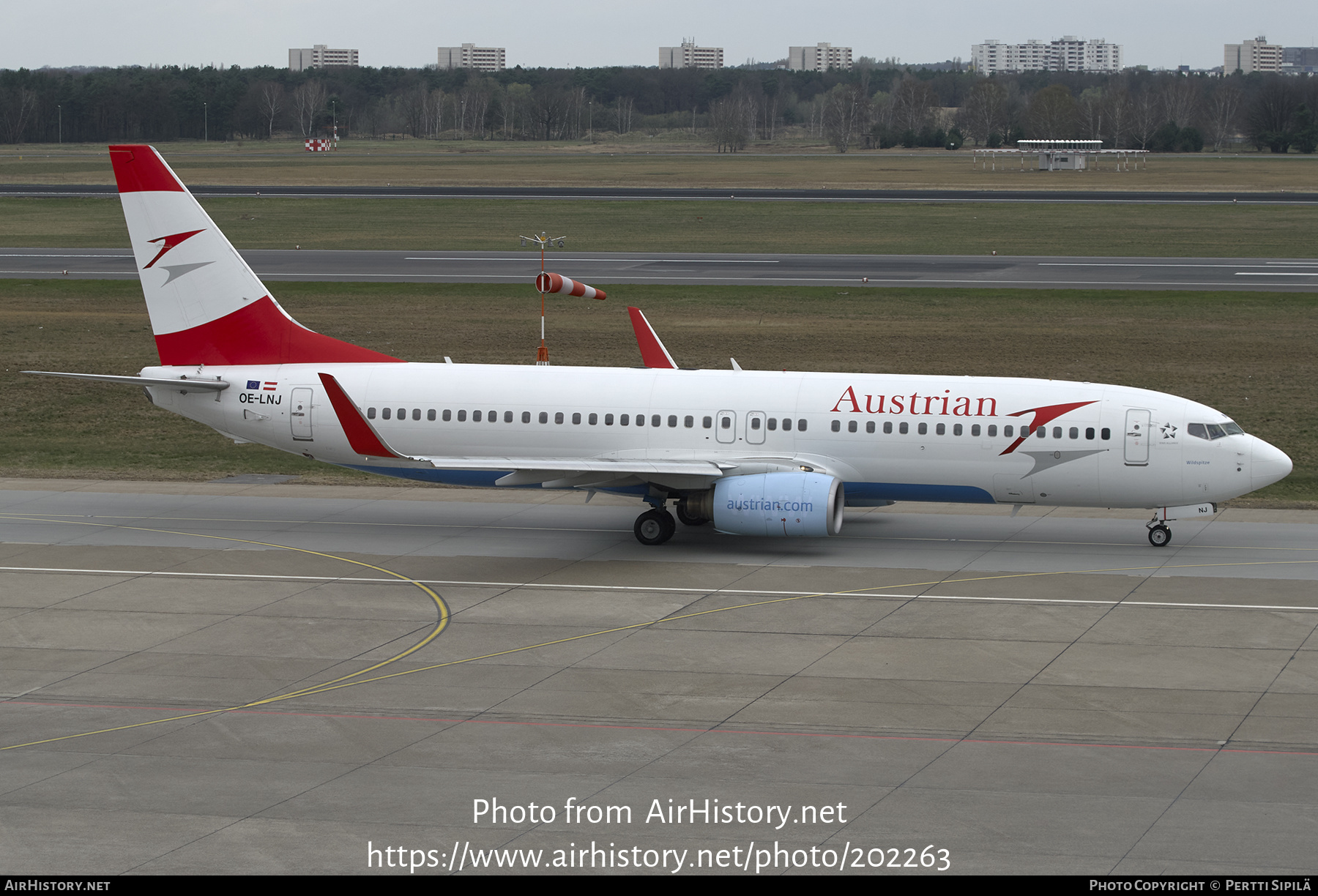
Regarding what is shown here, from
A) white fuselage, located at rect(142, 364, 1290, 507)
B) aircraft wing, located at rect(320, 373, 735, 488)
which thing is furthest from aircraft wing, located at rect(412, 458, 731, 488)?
white fuselage, located at rect(142, 364, 1290, 507)

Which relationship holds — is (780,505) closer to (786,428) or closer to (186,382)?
(786,428)

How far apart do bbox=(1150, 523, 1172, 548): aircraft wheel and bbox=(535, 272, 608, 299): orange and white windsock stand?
15053 millimetres

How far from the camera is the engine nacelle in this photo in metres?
29.9

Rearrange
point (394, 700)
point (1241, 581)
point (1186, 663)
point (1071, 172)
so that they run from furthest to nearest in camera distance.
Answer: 1. point (1071, 172)
2. point (1241, 581)
3. point (1186, 663)
4. point (394, 700)

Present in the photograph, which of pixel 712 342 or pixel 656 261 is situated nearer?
pixel 712 342

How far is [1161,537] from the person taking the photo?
31.9 m

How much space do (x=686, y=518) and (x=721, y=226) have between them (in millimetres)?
69370

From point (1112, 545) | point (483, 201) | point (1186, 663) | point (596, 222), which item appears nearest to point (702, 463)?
point (1112, 545)

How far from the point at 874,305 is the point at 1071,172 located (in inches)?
3551

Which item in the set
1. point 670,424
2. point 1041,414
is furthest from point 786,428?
point 1041,414

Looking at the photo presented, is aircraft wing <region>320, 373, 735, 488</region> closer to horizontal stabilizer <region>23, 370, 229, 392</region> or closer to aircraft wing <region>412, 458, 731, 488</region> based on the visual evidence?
aircraft wing <region>412, 458, 731, 488</region>

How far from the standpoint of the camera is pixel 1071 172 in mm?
148375

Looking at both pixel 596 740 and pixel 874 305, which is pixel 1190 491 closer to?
pixel 596 740

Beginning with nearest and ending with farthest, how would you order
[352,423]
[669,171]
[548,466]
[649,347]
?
[352,423]
[548,466]
[649,347]
[669,171]
